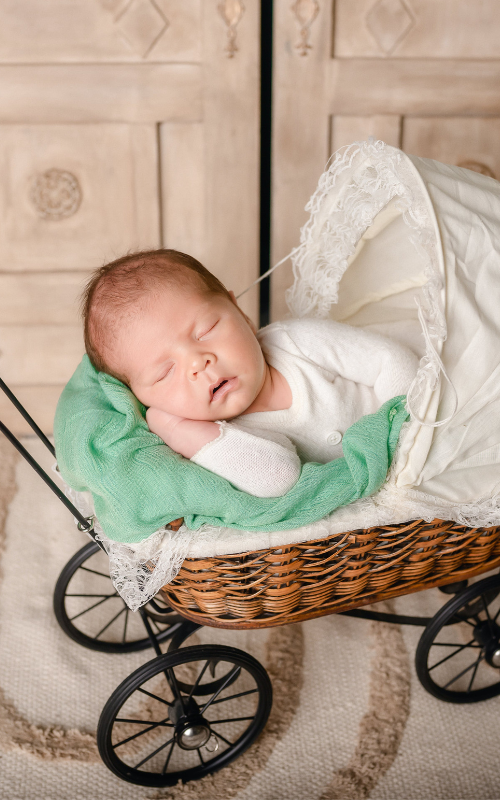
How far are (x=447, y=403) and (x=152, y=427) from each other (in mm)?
473

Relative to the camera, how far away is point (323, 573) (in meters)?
1.03

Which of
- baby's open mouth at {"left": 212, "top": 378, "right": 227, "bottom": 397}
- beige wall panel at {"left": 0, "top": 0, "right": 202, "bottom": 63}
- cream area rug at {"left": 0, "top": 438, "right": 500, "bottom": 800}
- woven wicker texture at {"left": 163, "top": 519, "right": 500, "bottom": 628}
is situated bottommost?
cream area rug at {"left": 0, "top": 438, "right": 500, "bottom": 800}

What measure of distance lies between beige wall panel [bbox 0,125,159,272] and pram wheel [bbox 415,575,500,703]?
3.99ft

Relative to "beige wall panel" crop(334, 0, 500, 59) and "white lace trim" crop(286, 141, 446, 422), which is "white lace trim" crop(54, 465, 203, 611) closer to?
"white lace trim" crop(286, 141, 446, 422)

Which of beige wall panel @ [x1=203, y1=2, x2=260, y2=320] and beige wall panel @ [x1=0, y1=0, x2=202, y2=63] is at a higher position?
beige wall panel @ [x1=0, y1=0, x2=202, y2=63]

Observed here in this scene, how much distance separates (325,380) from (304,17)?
1.06 meters

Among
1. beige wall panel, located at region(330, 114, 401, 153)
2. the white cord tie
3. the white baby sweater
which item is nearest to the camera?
the white cord tie

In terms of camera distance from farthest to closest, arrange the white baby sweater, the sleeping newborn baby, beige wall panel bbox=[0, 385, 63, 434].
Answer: beige wall panel bbox=[0, 385, 63, 434] → the white baby sweater → the sleeping newborn baby

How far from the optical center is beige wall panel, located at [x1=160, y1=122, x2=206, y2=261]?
183cm


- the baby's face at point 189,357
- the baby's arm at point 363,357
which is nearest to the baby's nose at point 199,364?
the baby's face at point 189,357

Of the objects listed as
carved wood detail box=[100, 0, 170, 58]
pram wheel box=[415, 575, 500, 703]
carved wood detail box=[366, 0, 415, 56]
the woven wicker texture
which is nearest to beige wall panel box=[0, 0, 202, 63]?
carved wood detail box=[100, 0, 170, 58]

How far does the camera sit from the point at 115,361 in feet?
3.71

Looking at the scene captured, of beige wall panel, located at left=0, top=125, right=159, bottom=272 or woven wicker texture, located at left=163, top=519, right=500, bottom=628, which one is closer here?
woven wicker texture, located at left=163, top=519, right=500, bottom=628

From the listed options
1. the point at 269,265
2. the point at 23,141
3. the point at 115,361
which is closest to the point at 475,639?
the point at 115,361
